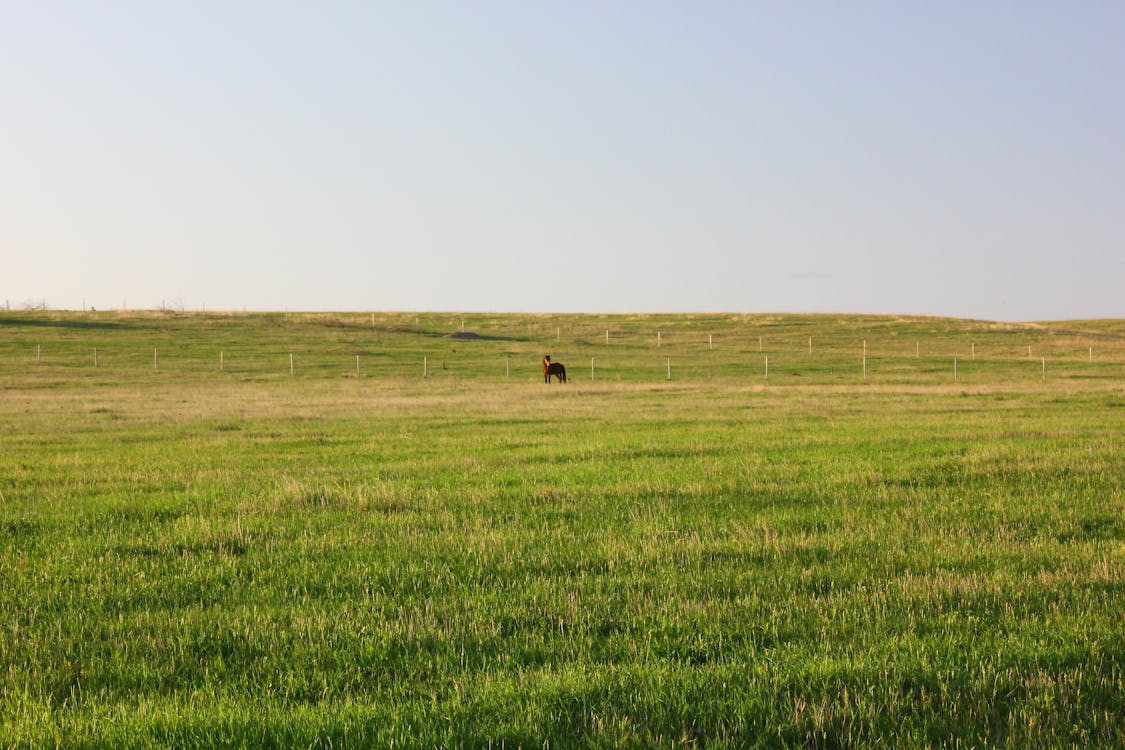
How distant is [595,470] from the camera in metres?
15.7

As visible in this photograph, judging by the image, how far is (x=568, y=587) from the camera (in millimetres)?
7984

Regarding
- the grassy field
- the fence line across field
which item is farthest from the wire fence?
the grassy field

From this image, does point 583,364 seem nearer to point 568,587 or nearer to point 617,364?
point 617,364

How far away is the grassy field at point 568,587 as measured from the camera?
5.24 m

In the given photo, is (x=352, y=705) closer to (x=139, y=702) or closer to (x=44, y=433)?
(x=139, y=702)

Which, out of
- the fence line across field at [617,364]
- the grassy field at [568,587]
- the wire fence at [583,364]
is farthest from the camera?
the fence line across field at [617,364]

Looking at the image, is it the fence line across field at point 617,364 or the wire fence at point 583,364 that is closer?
the wire fence at point 583,364

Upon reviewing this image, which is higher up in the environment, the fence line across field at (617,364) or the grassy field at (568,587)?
the grassy field at (568,587)

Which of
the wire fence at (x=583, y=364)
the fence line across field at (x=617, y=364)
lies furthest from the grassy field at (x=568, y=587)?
the fence line across field at (x=617, y=364)

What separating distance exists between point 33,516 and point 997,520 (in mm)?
10998

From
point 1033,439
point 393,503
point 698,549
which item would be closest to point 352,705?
point 698,549

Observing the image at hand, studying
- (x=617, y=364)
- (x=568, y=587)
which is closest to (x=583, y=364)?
(x=617, y=364)

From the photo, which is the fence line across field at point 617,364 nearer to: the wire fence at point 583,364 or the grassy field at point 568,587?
the wire fence at point 583,364

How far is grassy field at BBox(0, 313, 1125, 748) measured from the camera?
524 cm
